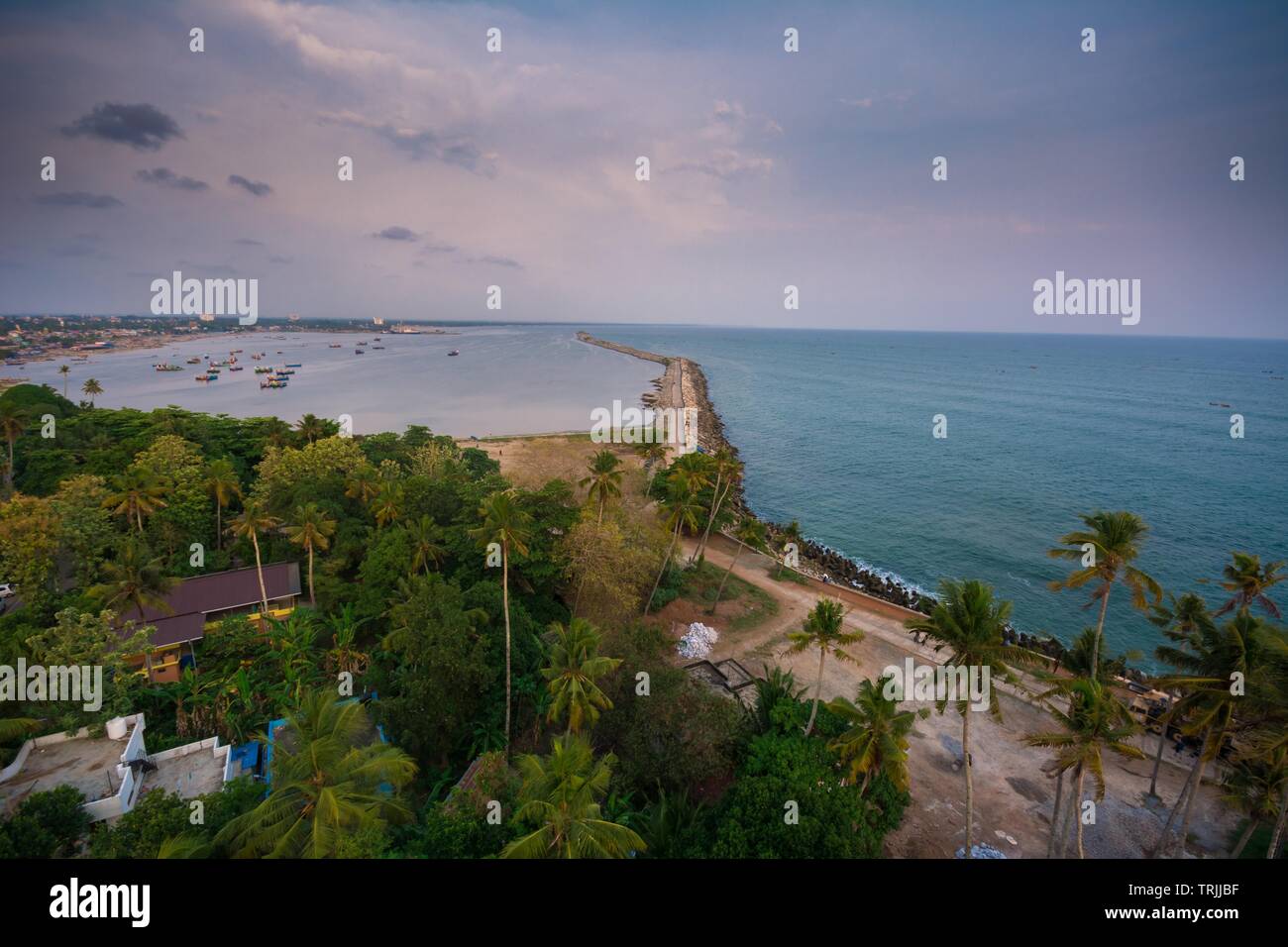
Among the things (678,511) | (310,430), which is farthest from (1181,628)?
(310,430)

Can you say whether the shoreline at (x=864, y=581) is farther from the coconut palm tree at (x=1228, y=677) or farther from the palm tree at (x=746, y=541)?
the coconut palm tree at (x=1228, y=677)

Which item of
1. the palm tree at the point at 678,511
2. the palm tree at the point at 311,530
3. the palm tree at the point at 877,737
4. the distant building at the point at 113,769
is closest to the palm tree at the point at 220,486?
the palm tree at the point at 311,530

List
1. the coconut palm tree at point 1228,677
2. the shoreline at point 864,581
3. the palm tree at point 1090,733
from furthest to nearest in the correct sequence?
the shoreline at point 864,581, the coconut palm tree at point 1228,677, the palm tree at point 1090,733

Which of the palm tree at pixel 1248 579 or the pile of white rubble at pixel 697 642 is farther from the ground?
the palm tree at pixel 1248 579

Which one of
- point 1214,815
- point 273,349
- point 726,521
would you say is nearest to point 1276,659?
point 1214,815

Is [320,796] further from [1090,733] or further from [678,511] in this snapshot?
[678,511]
